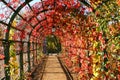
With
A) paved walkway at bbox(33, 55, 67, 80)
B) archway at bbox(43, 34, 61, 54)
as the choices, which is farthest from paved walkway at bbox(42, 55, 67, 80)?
archway at bbox(43, 34, 61, 54)

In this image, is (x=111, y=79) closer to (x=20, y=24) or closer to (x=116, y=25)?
(x=116, y=25)

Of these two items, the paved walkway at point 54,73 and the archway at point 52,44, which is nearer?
the paved walkway at point 54,73

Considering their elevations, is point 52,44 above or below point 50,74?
above

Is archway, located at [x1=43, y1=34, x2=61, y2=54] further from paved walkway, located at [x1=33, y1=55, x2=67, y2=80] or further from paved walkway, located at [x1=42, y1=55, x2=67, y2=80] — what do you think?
paved walkway, located at [x1=33, y1=55, x2=67, y2=80]

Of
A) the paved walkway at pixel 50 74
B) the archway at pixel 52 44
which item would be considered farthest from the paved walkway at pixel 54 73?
the archway at pixel 52 44

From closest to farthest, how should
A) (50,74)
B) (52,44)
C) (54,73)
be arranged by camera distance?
1. (50,74)
2. (54,73)
3. (52,44)

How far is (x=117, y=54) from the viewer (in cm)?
891

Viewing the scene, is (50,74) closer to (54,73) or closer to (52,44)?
(54,73)

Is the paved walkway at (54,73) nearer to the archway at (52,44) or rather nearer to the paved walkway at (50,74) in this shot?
the paved walkway at (50,74)

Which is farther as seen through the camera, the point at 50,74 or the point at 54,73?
the point at 54,73

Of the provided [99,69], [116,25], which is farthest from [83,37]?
[116,25]

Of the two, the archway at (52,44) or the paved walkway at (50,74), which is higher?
the archway at (52,44)

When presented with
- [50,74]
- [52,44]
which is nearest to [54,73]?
[50,74]

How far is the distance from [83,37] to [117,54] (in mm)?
6764
